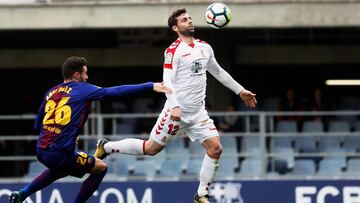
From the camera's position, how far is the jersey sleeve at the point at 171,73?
39.2ft

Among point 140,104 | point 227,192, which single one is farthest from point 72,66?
point 140,104

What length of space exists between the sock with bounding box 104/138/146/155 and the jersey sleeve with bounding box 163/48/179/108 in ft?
3.15

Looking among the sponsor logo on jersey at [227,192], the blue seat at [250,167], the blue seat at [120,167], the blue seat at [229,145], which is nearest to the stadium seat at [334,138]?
the blue seat at [250,167]

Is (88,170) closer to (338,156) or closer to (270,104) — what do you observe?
(338,156)

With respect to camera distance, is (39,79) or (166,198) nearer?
(166,198)

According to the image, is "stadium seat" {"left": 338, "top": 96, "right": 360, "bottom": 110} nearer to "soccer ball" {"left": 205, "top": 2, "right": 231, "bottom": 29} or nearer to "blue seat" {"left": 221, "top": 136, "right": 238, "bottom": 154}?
"blue seat" {"left": 221, "top": 136, "right": 238, "bottom": 154}

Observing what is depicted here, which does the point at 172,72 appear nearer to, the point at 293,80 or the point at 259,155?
the point at 259,155

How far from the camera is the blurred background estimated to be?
16.9 metres

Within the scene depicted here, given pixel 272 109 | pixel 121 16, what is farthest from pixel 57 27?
pixel 272 109

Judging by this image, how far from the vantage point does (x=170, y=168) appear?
18.2 meters

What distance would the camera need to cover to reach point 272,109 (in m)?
20.9

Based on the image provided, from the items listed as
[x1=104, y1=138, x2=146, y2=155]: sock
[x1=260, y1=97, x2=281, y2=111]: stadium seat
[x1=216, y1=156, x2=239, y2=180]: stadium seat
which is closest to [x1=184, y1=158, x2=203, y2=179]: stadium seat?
[x1=216, y1=156, x2=239, y2=180]: stadium seat

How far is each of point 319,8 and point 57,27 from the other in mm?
4541

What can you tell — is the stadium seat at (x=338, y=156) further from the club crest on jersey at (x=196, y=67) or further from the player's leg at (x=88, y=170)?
the player's leg at (x=88, y=170)
